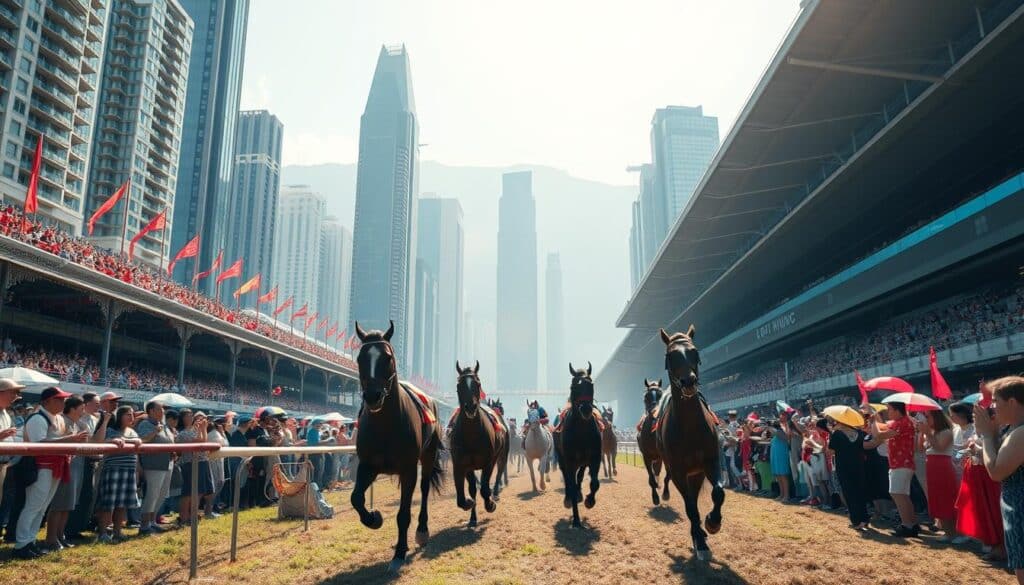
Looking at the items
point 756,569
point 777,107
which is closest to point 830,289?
point 777,107

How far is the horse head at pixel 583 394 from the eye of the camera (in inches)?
410

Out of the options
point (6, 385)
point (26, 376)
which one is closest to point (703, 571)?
point (6, 385)

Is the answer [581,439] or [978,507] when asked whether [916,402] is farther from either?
[581,439]

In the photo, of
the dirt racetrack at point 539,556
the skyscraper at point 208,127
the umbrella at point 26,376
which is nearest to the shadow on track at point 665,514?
the dirt racetrack at point 539,556

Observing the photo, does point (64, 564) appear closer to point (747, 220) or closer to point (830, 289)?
point (830, 289)

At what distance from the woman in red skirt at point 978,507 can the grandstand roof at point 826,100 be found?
69.9ft

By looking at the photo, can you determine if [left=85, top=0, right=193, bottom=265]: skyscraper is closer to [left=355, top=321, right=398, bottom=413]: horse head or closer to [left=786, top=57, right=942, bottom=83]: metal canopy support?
[left=786, top=57, right=942, bottom=83]: metal canopy support

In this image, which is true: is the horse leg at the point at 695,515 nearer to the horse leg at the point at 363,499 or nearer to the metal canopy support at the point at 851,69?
the horse leg at the point at 363,499

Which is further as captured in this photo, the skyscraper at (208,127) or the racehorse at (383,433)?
the skyscraper at (208,127)

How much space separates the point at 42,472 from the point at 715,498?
8.39 metres

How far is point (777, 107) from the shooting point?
31.5 m

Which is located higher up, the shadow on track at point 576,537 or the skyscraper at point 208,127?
the skyscraper at point 208,127

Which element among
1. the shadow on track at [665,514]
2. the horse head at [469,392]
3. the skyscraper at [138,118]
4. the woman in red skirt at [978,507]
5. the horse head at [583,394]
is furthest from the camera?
the skyscraper at [138,118]

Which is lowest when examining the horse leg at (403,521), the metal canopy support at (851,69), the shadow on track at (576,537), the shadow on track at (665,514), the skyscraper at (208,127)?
the shadow on track at (665,514)
